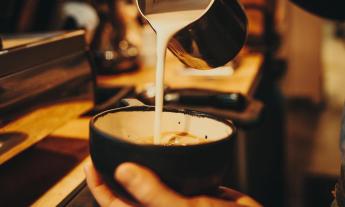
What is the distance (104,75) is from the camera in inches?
75.6

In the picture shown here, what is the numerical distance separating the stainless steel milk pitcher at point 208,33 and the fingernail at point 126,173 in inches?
12.2

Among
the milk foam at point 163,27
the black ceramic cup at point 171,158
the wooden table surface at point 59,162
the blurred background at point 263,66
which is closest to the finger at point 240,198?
the black ceramic cup at point 171,158

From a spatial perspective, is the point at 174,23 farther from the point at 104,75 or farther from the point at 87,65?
the point at 104,75

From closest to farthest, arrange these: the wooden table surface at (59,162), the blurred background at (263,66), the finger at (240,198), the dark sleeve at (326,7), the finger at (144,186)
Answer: the finger at (144,186) → the finger at (240,198) → the wooden table surface at (59,162) → the dark sleeve at (326,7) → the blurred background at (263,66)

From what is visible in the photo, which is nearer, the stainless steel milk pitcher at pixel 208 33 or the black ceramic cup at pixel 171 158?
the black ceramic cup at pixel 171 158

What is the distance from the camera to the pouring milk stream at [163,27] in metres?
0.74

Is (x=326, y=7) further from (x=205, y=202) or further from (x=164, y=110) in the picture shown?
(x=205, y=202)

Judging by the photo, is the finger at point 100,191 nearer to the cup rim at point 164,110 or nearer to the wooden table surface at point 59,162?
the cup rim at point 164,110

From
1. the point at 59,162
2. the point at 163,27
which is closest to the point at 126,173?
the point at 163,27

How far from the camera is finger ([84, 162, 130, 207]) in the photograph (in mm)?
617

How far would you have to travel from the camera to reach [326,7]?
3.60 ft

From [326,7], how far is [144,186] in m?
0.79

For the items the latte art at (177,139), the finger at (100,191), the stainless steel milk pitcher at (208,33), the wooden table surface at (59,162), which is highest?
the stainless steel milk pitcher at (208,33)

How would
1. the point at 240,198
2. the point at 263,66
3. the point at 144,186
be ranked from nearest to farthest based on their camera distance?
1. the point at 144,186
2. the point at 240,198
3. the point at 263,66
